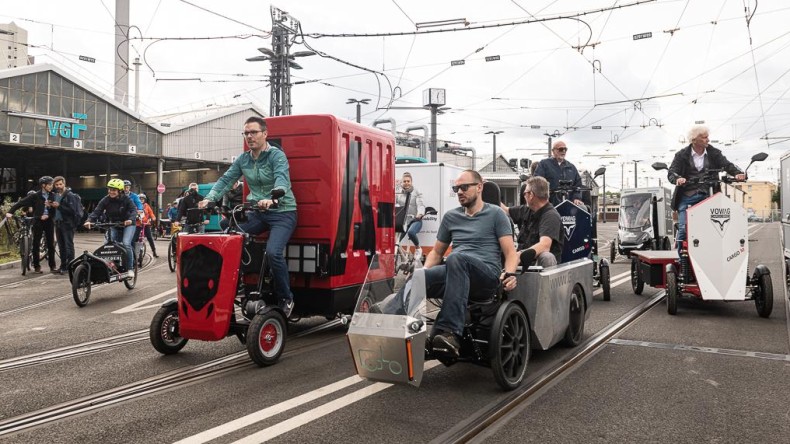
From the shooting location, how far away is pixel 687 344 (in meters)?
5.84

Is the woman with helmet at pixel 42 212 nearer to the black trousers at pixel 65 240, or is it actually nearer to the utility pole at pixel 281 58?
the black trousers at pixel 65 240

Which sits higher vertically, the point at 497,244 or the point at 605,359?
the point at 497,244

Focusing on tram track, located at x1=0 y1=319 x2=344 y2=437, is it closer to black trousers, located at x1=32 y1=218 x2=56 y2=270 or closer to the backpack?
the backpack

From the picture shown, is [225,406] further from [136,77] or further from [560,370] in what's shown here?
[136,77]

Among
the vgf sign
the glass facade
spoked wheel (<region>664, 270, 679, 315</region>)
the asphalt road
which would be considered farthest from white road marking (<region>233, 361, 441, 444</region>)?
the vgf sign

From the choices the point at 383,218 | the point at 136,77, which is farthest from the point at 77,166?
the point at 383,218

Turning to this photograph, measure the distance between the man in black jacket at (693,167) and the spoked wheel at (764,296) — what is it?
101 cm

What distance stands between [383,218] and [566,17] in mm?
9705

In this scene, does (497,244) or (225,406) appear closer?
(225,406)

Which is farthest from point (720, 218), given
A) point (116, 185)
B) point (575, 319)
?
point (116, 185)

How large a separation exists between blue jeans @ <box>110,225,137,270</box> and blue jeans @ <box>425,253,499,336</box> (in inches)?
283

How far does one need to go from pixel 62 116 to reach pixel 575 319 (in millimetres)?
38177

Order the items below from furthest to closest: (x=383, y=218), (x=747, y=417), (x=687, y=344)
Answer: (x=383, y=218)
(x=687, y=344)
(x=747, y=417)

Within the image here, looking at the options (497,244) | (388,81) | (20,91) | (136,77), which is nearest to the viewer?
(497,244)
